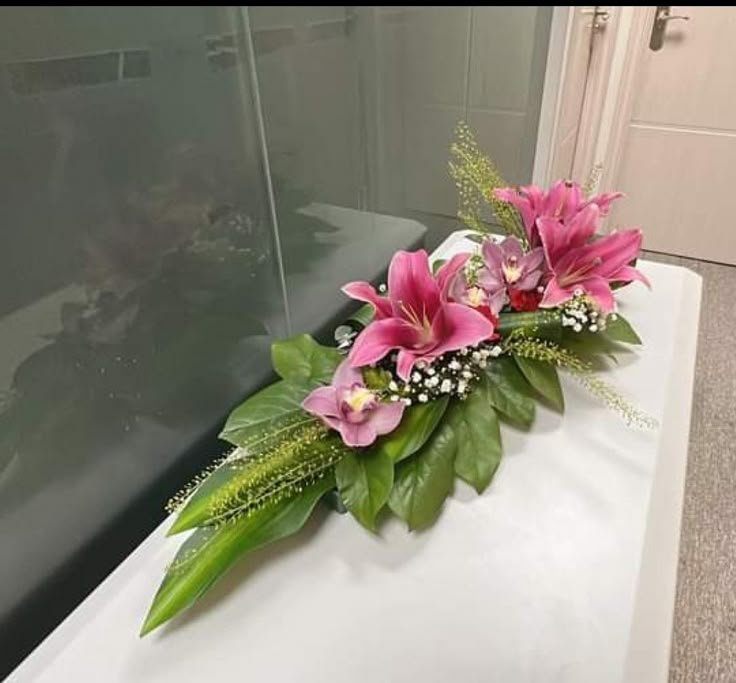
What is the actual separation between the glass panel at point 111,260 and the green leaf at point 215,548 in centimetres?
15

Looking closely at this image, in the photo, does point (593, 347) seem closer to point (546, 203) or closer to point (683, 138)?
point (546, 203)

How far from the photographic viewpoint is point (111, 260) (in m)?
0.53

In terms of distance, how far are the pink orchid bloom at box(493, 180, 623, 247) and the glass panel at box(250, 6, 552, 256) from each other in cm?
25

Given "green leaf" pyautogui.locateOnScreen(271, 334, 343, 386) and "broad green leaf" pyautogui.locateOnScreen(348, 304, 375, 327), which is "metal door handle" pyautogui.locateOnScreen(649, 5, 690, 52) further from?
"green leaf" pyautogui.locateOnScreen(271, 334, 343, 386)

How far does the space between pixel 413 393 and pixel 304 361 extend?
15 cm

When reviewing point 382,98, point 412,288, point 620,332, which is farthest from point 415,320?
point 382,98

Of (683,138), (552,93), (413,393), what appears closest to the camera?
(413,393)

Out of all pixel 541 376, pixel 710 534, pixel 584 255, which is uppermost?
pixel 584 255

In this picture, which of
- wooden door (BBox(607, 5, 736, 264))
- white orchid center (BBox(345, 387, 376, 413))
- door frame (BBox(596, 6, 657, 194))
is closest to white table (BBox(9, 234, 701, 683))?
white orchid center (BBox(345, 387, 376, 413))

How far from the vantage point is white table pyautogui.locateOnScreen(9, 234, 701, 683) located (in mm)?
472

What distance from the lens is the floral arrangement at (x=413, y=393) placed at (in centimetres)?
53

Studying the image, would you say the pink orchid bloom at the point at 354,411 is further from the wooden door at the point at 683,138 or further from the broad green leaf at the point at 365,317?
the wooden door at the point at 683,138

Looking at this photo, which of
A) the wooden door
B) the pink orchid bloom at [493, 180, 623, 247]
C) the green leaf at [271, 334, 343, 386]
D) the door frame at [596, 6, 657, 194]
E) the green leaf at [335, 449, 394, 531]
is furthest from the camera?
the wooden door

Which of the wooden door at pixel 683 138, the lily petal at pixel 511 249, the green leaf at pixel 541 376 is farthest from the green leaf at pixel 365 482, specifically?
the wooden door at pixel 683 138
